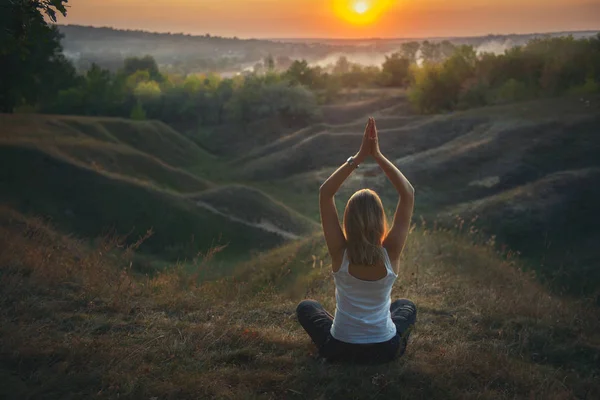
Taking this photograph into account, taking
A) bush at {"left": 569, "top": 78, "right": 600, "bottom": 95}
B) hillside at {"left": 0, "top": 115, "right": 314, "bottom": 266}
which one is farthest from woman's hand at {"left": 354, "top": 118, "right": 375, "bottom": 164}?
bush at {"left": 569, "top": 78, "right": 600, "bottom": 95}

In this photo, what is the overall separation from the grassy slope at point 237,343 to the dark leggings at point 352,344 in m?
0.12

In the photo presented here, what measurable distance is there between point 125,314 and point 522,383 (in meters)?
4.57

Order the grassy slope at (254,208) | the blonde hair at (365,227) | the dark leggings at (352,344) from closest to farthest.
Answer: the blonde hair at (365,227)
the dark leggings at (352,344)
the grassy slope at (254,208)

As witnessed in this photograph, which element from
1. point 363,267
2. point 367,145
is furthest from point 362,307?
point 367,145

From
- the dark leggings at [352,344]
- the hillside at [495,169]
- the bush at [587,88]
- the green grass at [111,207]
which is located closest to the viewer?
the dark leggings at [352,344]

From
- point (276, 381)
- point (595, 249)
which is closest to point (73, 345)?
point (276, 381)

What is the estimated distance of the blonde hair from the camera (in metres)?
4.55

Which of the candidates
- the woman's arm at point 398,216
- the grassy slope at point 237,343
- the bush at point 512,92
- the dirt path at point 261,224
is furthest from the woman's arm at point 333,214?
the bush at point 512,92

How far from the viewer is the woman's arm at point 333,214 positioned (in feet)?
15.7

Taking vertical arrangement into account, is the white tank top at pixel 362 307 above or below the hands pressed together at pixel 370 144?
below

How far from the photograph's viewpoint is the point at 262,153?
61.1 meters

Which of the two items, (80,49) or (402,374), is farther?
(80,49)

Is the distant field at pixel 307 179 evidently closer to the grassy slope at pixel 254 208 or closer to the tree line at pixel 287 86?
the grassy slope at pixel 254 208

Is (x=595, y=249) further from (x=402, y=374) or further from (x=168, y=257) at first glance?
(x=402, y=374)
